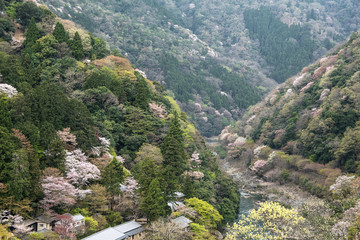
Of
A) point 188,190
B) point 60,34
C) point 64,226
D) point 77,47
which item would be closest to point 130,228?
point 64,226

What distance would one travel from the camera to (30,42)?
52469 millimetres

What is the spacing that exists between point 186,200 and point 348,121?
3489cm

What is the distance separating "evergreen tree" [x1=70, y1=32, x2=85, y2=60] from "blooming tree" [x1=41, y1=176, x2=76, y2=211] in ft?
91.0

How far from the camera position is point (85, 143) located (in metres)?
39.1

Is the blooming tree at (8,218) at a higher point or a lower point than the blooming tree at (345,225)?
lower

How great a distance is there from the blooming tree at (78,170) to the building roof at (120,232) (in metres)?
5.39

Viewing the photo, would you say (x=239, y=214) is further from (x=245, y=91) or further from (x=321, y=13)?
(x=321, y=13)

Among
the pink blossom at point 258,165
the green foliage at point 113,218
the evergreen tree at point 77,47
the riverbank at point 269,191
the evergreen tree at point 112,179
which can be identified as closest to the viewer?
the green foliage at point 113,218

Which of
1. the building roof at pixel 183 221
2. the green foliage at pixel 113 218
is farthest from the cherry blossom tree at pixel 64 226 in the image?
the building roof at pixel 183 221

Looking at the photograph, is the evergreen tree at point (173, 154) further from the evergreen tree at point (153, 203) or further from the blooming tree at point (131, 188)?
the evergreen tree at point (153, 203)

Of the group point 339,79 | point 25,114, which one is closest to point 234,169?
point 339,79

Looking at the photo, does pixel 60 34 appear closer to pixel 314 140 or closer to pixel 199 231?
pixel 199 231

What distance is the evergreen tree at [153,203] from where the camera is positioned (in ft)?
110

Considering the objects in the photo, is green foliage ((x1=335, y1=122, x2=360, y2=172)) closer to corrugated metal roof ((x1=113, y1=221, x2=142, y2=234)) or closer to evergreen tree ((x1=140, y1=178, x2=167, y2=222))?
evergreen tree ((x1=140, y1=178, x2=167, y2=222))
